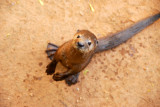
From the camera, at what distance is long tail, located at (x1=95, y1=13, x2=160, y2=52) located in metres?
2.97

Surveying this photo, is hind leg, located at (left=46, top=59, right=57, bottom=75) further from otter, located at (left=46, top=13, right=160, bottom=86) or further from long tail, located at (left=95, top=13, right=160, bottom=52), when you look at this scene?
long tail, located at (left=95, top=13, right=160, bottom=52)

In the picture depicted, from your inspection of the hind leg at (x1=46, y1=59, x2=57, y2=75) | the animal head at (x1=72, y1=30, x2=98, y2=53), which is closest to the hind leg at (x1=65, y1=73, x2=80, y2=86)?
the hind leg at (x1=46, y1=59, x2=57, y2=75)

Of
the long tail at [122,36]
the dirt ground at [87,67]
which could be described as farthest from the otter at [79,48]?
the dirt ground at [87,67]

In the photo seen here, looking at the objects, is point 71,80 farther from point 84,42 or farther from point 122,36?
point 122,36

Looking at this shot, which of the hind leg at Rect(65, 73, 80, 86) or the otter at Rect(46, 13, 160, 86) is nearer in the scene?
the otter at Rect(46, 13, 160, 86)

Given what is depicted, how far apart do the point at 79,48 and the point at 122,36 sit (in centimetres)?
157

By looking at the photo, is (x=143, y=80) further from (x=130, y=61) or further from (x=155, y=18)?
(x=155, y=18)

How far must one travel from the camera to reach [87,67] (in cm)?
304

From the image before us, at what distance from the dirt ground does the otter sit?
182 mm

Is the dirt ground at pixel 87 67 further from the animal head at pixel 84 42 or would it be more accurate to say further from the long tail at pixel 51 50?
the animal head at pixel 84 42

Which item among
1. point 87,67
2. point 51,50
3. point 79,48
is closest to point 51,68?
point 51,50

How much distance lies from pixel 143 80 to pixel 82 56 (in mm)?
1868

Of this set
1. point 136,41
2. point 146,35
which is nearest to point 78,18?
point 136,41

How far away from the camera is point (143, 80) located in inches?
127
